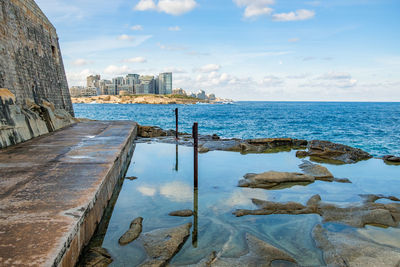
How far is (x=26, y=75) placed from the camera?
1262 centimetres

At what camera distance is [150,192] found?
7.69 m

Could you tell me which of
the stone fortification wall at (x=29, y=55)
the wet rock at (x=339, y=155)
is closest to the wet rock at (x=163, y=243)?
the stone fortification wall at (x=29, y=55)

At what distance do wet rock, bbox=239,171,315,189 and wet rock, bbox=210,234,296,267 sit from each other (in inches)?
144

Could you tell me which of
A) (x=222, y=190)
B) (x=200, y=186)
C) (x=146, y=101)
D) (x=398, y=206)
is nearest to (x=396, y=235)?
(x=398, y=206)

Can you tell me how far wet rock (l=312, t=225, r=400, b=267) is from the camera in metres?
Result: 4.30

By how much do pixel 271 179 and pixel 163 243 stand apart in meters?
4.90

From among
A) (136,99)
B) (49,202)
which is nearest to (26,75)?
(49,202)

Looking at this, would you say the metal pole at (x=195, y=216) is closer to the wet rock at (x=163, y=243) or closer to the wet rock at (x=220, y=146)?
the wet rock at (x=163, y=243)

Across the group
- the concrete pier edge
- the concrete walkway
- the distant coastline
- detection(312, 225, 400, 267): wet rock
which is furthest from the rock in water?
the distant coastline

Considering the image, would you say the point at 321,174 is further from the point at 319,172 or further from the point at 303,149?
the point at 303,149

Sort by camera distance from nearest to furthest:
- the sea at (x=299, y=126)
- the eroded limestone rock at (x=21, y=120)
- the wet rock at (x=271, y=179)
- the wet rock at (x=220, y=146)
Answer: the wet rock at (x=271, y=179), the eroded limestone rock at (x=21, y=120), the wet rock at (x=220, y=146), the sea at (x=299, y=126)

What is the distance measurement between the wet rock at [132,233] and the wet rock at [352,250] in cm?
316

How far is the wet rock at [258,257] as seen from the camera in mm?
4188

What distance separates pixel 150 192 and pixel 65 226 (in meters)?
4.24
